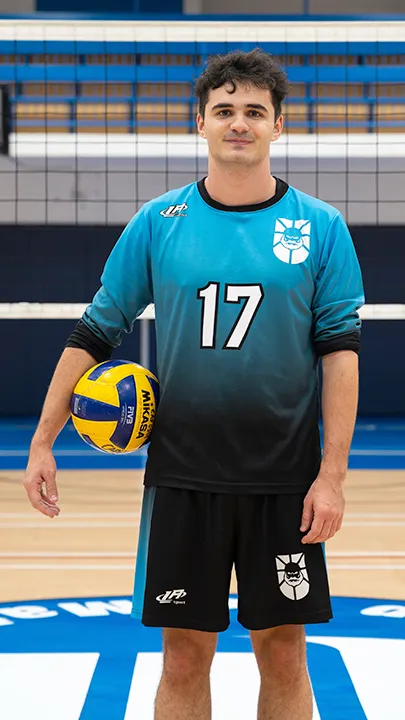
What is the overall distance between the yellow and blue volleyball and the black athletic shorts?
17 centimetres

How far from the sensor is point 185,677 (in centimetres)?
228

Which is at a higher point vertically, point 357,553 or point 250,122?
point 250,122

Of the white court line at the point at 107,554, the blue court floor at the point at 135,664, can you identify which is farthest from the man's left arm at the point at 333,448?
the white court line at the point at 107,554

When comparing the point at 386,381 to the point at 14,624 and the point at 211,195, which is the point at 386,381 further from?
the point at 211,195

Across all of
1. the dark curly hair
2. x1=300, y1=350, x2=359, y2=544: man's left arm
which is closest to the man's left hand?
x1=300, y1=350, x2=359, y2=544: man's left arm

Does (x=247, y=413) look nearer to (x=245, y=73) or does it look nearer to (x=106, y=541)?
(x=245, y=73)

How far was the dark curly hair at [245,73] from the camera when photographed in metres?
2.24

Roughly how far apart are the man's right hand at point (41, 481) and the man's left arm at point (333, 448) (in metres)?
0.55

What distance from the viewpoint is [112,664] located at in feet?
11.4

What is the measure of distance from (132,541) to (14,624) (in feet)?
→ 5.75

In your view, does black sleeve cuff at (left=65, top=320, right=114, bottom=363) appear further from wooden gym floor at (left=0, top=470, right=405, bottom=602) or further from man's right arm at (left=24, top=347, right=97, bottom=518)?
wooden gym floor at (left=0, top=470, right=405, bottom=602)

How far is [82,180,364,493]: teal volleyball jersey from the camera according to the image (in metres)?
2.24

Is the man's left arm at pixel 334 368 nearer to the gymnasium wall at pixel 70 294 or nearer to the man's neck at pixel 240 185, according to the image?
the man's neck at pixel 240 185

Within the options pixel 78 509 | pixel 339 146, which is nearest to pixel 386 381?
pixel 339 146
